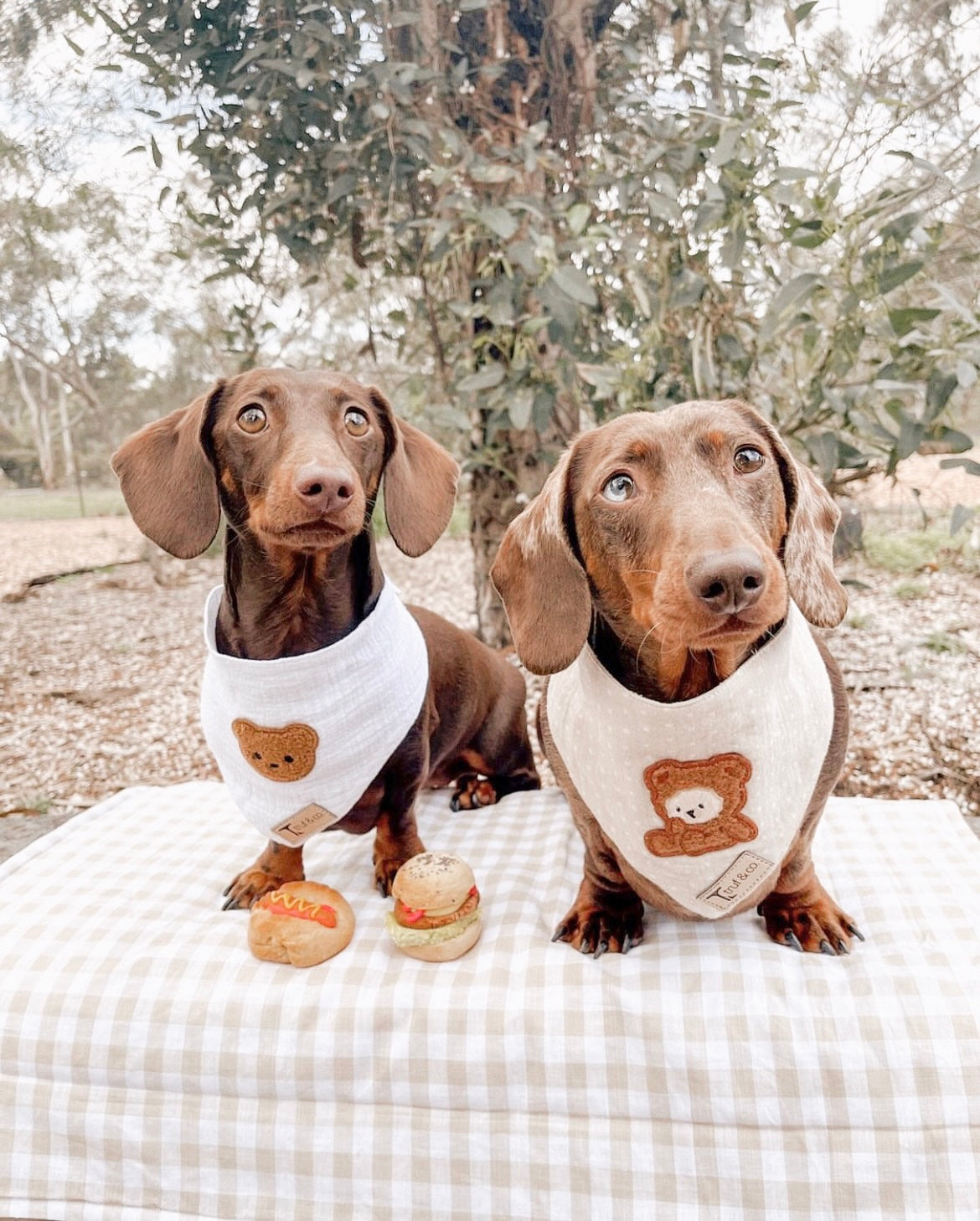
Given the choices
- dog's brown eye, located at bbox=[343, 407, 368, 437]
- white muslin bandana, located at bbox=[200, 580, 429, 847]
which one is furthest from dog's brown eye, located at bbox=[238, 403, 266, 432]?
white muslin bandana, located at bbox=[200, 580, 429, 847]

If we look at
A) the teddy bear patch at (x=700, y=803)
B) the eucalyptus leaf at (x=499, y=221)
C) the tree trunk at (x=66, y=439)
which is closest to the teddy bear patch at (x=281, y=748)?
the teddy bear patch at (x=700, y=803)

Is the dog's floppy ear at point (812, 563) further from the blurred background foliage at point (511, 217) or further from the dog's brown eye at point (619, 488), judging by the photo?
the blurred background foliage at point (511, 217)

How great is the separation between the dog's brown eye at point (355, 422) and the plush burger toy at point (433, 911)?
588mm

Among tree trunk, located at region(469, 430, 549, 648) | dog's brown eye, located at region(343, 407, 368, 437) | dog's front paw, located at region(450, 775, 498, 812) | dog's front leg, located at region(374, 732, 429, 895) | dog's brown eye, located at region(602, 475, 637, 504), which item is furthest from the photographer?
tree trunk, located at region(469, 430, 549, 648)

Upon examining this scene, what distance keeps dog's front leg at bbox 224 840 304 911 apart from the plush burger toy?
244mm

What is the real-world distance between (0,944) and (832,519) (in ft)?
4.13

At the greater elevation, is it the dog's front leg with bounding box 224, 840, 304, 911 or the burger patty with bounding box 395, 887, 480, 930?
the burger patty with bounding box 395, 887, 480, 930

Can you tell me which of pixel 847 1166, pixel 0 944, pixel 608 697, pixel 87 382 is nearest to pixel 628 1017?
pixel 847 1166

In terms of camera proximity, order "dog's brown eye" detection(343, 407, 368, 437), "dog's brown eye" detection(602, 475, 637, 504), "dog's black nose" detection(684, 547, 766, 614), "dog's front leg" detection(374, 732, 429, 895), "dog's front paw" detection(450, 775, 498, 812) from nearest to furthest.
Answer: "dog's black nose" detection(684, 547, 766, 614), "dog's brown eye" detection(602, 475, 637, 504), "dog's brown eye" detection(343, 407, 368, 437), "dog's front leg" detection(374, 732, 429, 895), "dog's front paw" detection(450, 775, 498, 812)

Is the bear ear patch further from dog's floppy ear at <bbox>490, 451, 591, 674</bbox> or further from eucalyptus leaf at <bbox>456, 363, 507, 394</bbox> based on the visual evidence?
eucalyptus leaf at <bbox>456, 363, 507, 394</bbox>

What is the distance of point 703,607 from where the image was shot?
811 millimetres

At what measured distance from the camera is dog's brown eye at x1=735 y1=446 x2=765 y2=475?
37.8 inches

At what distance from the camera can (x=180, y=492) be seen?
114 cm

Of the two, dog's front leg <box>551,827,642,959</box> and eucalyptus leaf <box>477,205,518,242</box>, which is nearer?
dog's front leg <box>551,827,642,959</box>
